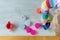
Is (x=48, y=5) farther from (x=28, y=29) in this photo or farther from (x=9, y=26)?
(x=9, y=26)

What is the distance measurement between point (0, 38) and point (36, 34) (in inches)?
11.8

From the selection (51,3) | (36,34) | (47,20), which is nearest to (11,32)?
(36,34)

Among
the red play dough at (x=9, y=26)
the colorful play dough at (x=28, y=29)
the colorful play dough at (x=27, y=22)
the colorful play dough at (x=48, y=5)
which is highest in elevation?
the colorful play dough at (x=48, y=5)

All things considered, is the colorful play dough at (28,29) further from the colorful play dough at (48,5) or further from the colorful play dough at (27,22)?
the colorful play dough at (48,5)

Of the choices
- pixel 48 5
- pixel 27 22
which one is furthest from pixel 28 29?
pixel 48 5

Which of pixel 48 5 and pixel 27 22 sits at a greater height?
pixel 48 5

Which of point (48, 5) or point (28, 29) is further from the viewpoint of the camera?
point (28, 29)

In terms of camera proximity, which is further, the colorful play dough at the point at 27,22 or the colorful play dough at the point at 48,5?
the colorful play dough at the point at 27,22

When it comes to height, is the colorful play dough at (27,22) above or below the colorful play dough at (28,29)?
above

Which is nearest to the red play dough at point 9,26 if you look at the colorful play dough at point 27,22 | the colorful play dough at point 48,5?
the colorful play dough at point 27,22

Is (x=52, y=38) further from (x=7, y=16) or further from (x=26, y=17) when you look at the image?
(x=7, y=16)

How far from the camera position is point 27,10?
132cm

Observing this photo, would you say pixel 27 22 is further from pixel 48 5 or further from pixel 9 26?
pixel 48 5

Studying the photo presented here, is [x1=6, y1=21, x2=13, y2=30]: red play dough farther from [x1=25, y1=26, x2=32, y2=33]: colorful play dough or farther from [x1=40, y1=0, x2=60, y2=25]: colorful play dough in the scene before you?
[x1=40, y1=0, x2=60, y2=25]: colorful play dough
